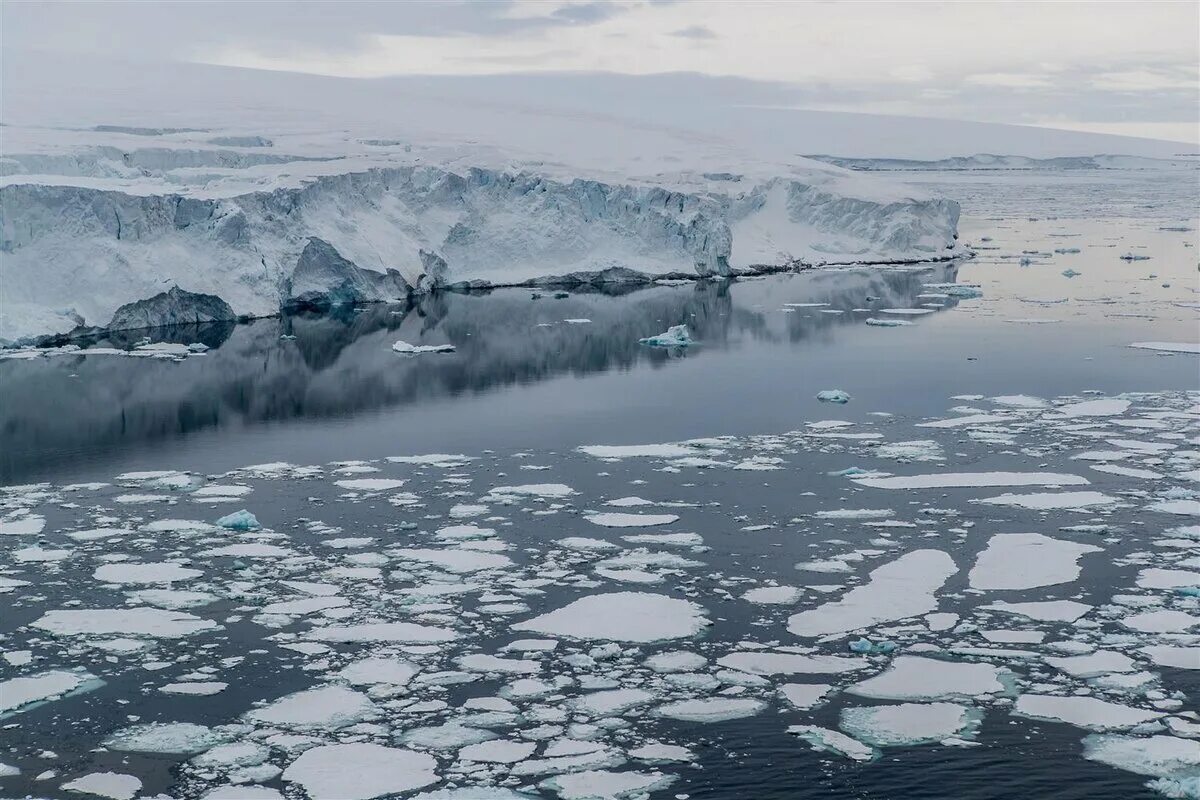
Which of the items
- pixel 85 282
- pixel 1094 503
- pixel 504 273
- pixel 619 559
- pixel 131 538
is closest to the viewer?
pixel 619 559

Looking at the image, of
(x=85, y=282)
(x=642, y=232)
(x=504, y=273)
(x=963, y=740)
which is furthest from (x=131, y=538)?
(x=642, y=232)

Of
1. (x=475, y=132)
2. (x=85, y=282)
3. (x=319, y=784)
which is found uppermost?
(x=475, y=132)

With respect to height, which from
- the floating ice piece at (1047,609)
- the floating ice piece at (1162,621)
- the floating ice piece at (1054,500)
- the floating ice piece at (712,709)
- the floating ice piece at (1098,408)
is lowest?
the floating ice piece at (712,709)

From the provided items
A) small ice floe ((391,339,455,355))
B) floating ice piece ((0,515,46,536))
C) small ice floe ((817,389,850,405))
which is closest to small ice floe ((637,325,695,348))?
small ice floe ((391,339,455,355))

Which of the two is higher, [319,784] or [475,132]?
[475,132]

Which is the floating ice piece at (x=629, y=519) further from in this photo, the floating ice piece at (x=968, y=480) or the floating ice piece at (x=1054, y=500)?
the floating ice piece at (x=1054, y=500)

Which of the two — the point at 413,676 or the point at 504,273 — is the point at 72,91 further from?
the point at 413,676

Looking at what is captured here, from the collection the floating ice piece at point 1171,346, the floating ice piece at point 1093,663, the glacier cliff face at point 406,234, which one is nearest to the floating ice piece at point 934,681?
the floating ice piece at point 1093,663
